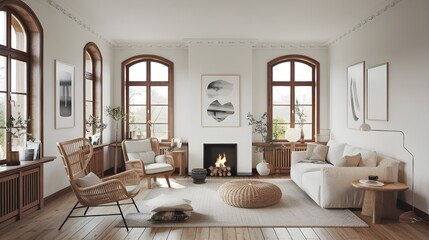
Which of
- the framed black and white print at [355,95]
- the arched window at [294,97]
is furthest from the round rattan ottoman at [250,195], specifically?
the arched window at [294,97]

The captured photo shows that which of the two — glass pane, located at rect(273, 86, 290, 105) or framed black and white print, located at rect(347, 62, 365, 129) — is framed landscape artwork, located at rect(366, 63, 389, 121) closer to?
framed black and white print, located at rect(347, 62, 365, 129)

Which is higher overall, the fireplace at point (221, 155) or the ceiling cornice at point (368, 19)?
the ceiling cornice at point (368, 19)

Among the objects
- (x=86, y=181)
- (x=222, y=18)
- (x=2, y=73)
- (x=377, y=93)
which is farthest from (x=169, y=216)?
(x=377, y=93)

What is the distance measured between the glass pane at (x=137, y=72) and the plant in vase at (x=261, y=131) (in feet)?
9.47

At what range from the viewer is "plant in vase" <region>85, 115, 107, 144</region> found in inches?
293

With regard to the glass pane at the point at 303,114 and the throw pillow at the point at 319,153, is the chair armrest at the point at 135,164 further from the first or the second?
the glass pane at the point at 303,114

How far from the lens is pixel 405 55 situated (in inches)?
205

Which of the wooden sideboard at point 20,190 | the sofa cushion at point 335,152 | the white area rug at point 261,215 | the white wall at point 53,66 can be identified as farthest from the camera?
the sofa cushion at point 335,152

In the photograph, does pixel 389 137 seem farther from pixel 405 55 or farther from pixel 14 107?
pixel 14 107

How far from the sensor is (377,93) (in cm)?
606

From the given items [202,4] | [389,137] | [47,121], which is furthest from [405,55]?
[47,121]

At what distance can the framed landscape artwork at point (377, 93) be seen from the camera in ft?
19.0

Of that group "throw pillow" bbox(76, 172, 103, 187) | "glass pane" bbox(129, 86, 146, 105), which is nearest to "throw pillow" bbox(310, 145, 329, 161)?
"glass pane" bbox(129, 86, 146, 105)

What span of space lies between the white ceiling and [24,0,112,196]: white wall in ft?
0.78
